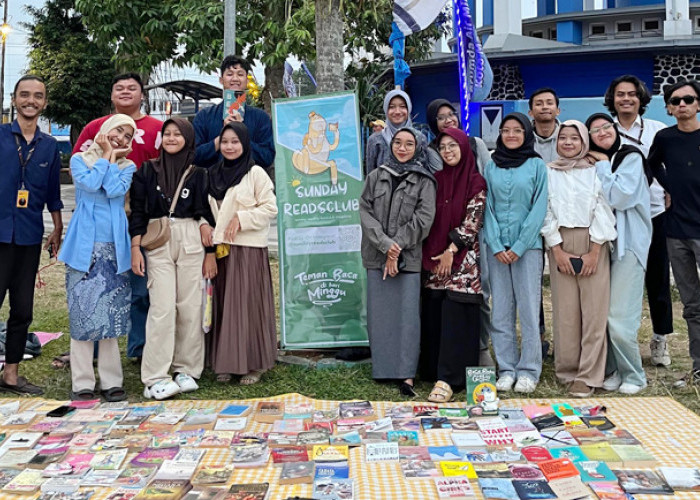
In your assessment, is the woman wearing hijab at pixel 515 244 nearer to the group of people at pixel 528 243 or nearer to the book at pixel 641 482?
the group of people at pixel 528 243

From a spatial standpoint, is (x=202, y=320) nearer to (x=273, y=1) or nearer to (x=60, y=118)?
(x=273, y=1)

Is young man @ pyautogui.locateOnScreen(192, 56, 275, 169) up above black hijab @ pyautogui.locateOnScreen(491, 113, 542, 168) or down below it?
above

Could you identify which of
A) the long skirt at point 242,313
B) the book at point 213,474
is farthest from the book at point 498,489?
the long skirt at point 242,313

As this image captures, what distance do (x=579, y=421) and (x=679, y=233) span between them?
138 centimetres

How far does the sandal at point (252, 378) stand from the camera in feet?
13.8

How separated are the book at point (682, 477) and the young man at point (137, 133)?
3079 mm

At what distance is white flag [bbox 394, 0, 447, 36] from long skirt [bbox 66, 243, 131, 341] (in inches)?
126

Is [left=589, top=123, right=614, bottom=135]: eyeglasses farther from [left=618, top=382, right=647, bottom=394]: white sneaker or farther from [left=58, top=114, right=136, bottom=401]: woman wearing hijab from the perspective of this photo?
[left=58, top=114, right=136, bottom=401]: woman wearing hijab

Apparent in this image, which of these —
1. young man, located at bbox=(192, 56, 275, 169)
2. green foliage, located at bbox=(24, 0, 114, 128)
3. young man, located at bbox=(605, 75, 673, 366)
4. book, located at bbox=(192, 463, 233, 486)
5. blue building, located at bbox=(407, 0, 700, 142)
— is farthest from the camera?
green foliage, located at bbox=(24, 0, 114, 128)

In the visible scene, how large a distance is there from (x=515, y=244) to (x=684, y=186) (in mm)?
1051

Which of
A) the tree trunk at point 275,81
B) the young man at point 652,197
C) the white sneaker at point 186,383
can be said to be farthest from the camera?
the tree trunk at point 275,81

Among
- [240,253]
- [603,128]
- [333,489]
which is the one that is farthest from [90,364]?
[603,128]

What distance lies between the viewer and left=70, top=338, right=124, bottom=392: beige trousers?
3.85 metres

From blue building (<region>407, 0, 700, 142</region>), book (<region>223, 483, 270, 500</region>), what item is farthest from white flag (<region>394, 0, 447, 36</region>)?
blue building (<region>407, 0, 700, 142</region>)
